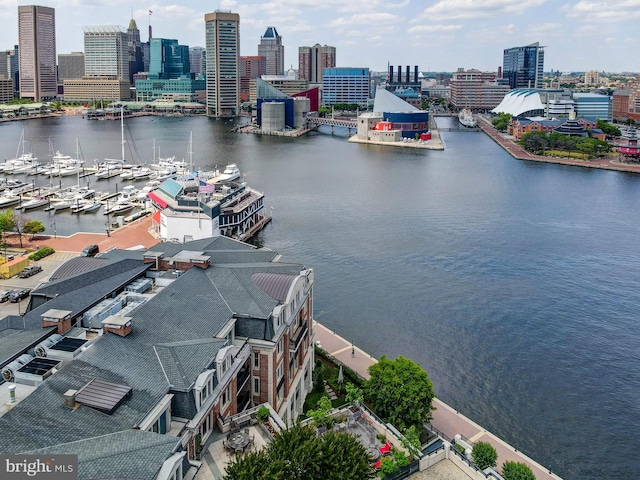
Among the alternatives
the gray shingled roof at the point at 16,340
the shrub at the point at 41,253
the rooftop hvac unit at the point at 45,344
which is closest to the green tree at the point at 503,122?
the shrub at the point at 41,253

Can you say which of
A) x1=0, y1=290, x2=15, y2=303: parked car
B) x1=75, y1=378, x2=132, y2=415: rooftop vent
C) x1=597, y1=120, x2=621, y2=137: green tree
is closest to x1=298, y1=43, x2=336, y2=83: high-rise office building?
x1=597, y1=120, x2=621, y2=137: green tree

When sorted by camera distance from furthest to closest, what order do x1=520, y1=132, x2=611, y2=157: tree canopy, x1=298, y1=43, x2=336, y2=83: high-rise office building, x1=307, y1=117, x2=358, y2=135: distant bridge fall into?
1. x1=298, y1=43, x2=336, y2=83: high-rise office building
2. x1=307, y1=117, x2=358, y2=135: distant bridge
3. x1=520, y1=132, x2=611, y2=157: tree canopy

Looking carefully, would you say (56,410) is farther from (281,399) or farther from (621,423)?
(621,423)

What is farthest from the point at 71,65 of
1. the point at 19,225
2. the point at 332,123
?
the point at 19,225

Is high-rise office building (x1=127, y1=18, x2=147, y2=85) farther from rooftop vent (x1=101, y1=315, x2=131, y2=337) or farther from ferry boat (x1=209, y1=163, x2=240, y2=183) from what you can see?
rooftop vent (x1=101, y1=315, x2=131, y2=337)

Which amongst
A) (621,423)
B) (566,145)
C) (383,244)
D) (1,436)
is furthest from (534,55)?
(1,436)

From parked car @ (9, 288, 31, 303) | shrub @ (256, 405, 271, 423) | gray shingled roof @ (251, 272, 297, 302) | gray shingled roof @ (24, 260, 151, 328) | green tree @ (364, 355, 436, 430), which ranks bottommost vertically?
green tree @ (364, 355, 436, 430)
